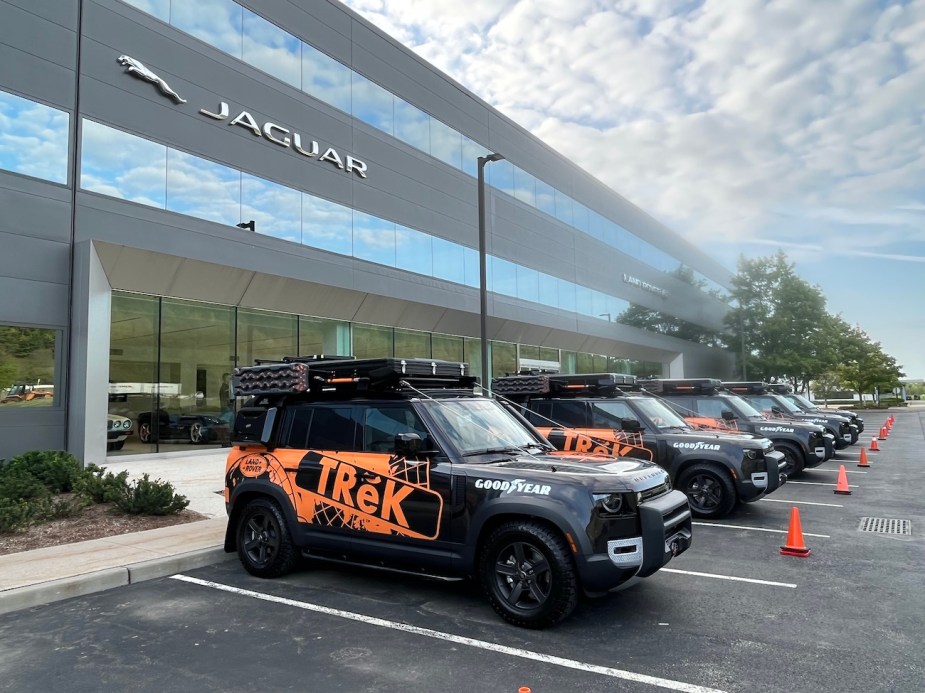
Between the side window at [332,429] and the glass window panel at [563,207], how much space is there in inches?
1133

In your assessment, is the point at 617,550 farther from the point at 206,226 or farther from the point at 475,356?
the point at 475,356

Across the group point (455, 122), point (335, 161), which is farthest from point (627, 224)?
point (335, 161)

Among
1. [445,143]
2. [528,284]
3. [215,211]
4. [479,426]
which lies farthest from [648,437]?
[528,284]

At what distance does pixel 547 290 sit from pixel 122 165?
20279 millimetres

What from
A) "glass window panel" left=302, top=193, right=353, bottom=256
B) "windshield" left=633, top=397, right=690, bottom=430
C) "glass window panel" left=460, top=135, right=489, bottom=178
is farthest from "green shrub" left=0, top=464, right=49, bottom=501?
"glass window panel" left=460, top=135, right=489, bottom=178

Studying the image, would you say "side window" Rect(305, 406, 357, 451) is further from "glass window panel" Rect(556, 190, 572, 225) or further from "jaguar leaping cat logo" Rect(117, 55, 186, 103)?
"glass window panel" Rect(556, 190, 572, 225)

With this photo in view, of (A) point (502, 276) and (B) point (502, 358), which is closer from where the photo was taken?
(A) point (502, 276)

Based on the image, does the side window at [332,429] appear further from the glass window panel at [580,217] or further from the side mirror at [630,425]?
the glass window panel at [580,217]

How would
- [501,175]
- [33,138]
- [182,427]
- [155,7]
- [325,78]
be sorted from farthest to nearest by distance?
[501,175]
[325,78]
[182,427]
[155,7]
[33,138]

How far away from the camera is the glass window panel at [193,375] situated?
16.6 metres

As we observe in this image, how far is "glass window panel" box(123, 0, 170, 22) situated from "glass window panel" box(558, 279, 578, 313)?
21.0m

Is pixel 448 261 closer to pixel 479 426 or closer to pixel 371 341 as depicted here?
pixel 371 341

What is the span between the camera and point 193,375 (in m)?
17.3

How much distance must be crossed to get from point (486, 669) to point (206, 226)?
49.3 ft
